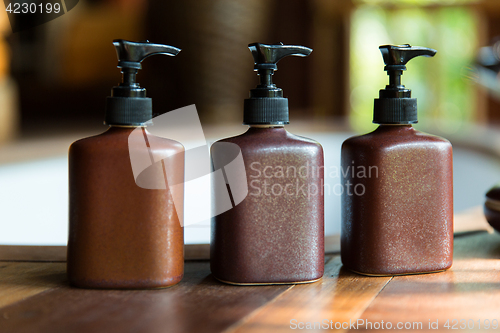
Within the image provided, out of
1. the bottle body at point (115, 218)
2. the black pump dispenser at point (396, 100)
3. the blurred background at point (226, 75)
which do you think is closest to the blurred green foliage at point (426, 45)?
the blurred background at point (226, 75)

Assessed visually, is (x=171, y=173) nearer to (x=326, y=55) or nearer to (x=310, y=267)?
(x=310, y=267)

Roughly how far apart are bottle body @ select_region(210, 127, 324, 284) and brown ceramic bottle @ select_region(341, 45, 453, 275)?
0.14ft

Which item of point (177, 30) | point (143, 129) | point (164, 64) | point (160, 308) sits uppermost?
point (177, 30)

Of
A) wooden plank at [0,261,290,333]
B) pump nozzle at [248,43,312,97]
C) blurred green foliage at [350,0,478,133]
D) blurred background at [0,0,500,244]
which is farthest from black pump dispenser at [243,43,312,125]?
blurred green foliage at [350,0,478,133]

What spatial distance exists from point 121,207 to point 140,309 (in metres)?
0.07

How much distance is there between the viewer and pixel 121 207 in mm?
329

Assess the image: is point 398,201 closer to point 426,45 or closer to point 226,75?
point 226,75

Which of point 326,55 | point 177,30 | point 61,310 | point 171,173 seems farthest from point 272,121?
point 326,55

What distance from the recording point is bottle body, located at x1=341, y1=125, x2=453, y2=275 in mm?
366

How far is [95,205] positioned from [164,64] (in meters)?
1.73

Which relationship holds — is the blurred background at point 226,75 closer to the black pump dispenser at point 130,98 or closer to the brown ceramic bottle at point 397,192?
the brown ceramic bottle at point 397,192

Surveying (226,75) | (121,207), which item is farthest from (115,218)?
(226,75)

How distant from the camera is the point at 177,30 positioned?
1.90 meters

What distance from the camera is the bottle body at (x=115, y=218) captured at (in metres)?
0.33
